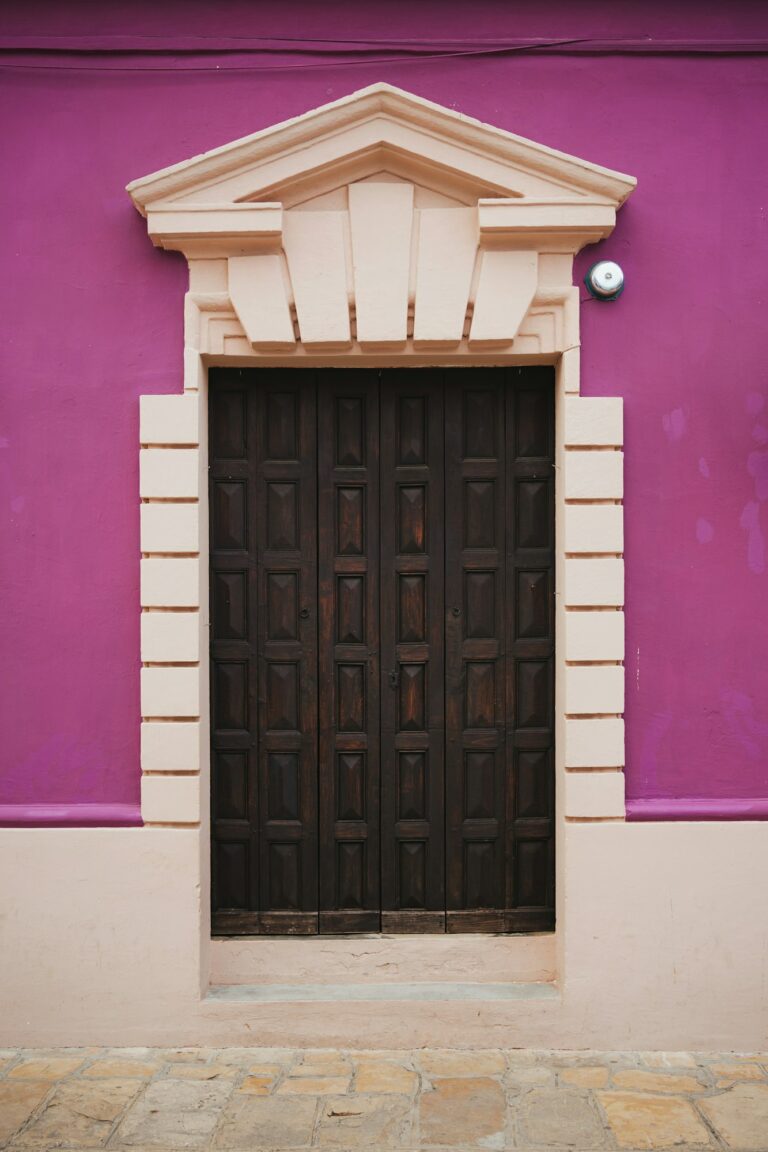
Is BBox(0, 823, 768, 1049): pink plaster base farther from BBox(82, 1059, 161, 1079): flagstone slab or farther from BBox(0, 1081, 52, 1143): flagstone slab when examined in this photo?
BBox(0, 1081, 52, 1143): flagstone slab

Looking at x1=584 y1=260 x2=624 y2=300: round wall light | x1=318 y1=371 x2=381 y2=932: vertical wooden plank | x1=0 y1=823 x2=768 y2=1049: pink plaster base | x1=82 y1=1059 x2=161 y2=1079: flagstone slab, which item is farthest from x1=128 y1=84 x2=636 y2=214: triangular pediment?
x1=82 y1=1059 x2=161 y2=1079: flagstone slab

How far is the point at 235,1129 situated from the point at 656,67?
503 cm

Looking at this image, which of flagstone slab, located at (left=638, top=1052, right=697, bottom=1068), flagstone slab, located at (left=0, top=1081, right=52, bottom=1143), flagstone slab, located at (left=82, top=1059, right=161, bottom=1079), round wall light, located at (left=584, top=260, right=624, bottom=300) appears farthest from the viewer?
round wall light, located at (left=584, top=260, right=624, bottom=300)

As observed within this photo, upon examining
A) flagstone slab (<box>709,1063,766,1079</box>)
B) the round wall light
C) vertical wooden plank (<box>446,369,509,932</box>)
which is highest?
the round wall light

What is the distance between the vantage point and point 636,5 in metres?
4.66

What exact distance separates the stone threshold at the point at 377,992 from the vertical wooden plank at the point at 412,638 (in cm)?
32

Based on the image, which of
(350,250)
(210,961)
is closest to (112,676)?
(210,961)

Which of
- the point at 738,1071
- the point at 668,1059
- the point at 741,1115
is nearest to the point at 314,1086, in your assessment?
the point at 668,1059

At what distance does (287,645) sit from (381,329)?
1612mm

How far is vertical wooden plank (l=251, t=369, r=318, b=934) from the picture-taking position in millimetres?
4902

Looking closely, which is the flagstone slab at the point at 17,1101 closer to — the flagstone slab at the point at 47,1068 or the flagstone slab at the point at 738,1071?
the flagstone slab at the point at 47,1068

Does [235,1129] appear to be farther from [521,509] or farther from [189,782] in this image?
[521,509]

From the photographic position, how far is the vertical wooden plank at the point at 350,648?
4910 mm

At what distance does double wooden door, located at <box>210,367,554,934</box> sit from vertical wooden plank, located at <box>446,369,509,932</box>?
1 cm
